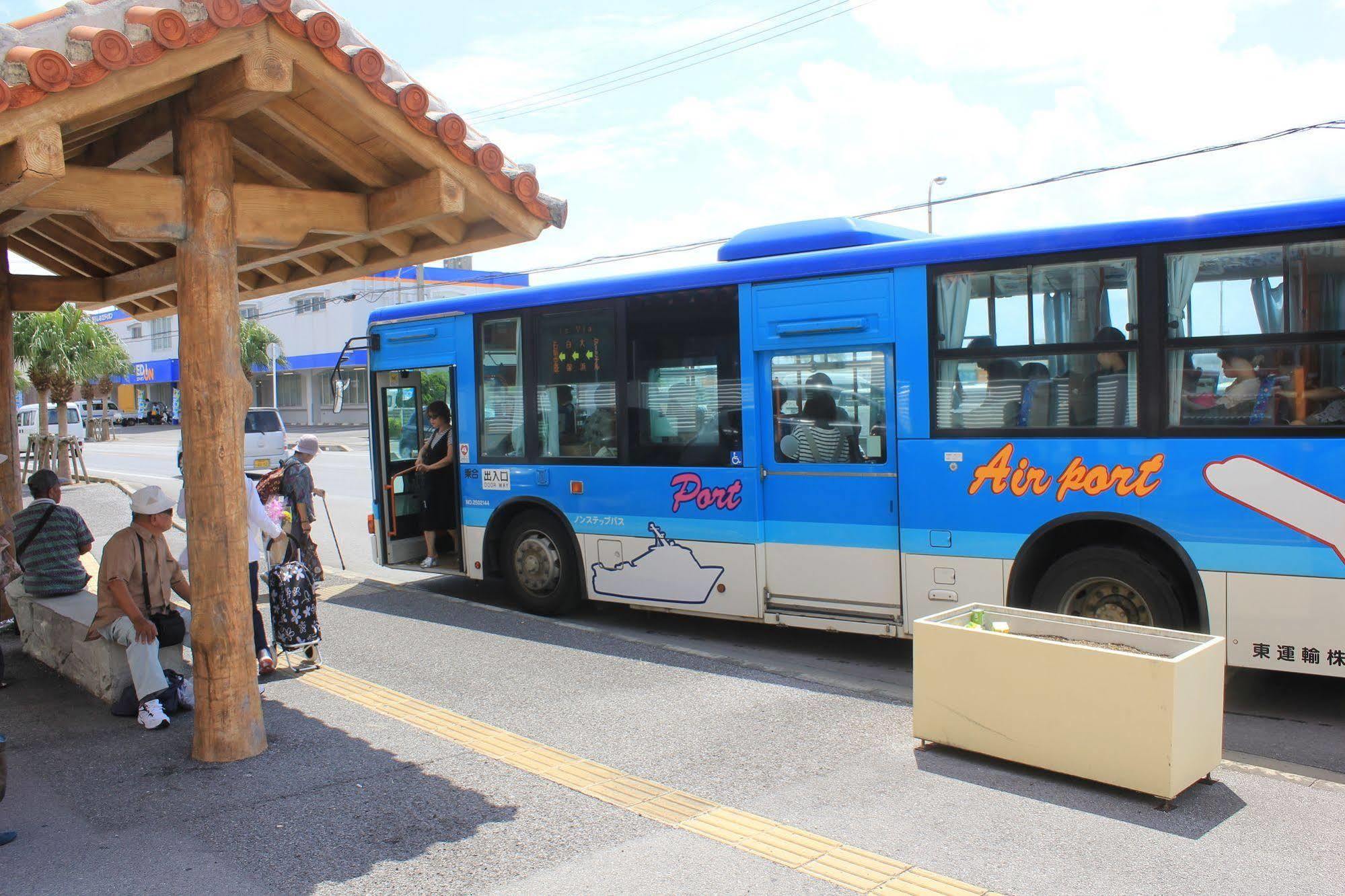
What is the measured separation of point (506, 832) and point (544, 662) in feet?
9.91

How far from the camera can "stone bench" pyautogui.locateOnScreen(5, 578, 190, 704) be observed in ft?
22.1

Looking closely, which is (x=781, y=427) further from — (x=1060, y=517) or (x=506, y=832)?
(x=506, y=832)

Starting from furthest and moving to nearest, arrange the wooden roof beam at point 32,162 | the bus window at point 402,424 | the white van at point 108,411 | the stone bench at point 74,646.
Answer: the white van at point 108,411
the bus window at point 402,424
the stone bench at point 74,646
the wooden roof beam at point 32,162

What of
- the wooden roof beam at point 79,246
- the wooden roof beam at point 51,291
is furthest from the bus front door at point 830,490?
the wooden roof beam at point 51,291

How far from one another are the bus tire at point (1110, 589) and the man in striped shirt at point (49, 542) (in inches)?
268

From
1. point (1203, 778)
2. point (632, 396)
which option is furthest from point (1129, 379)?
point (632, 396)

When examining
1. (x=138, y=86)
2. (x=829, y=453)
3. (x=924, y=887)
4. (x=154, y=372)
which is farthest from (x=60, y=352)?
(x=154, y=372)

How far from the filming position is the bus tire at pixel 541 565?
30.3 ft

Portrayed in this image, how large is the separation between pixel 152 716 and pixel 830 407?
486cm

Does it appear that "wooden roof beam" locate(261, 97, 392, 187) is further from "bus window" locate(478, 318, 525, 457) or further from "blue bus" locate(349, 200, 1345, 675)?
"bus window" locate(478, 318, 525, 457)

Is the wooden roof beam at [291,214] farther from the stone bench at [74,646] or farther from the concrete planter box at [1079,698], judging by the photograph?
the concrete planter box at [1079,698]

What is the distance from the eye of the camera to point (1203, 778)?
516 centimetres

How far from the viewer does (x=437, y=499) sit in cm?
1098

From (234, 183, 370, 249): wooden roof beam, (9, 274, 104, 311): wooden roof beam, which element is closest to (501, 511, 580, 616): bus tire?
(234, 183, 370, 249): wooden roof beam
